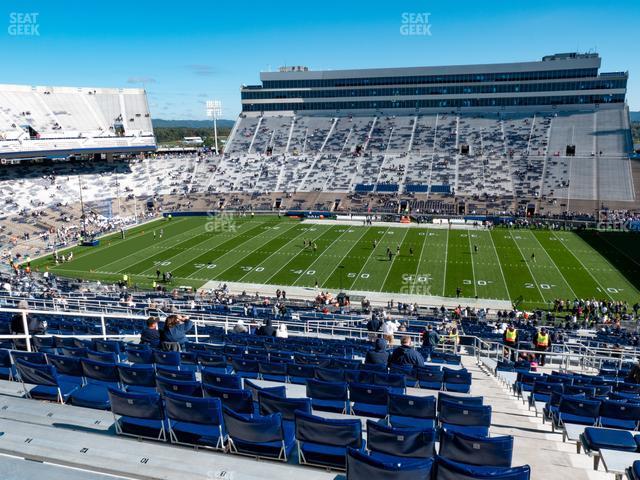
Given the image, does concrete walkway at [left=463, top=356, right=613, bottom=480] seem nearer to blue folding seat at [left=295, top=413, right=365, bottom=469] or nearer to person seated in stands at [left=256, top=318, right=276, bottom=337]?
blue folding seat at [left=295, top=413, right=365, bottom=469]

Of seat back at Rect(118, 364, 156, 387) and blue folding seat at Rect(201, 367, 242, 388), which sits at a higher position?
seat back at Rect(118, 364, 156, 387)

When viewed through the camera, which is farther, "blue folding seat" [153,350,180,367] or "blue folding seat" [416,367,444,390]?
"blue folding seat" [416,367,444,390]

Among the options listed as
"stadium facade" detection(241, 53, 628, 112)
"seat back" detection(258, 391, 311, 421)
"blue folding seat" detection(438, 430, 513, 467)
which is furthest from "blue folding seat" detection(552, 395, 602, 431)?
"stadium facade" detection(241, 53, 628, 112)

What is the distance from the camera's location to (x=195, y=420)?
5602 mm

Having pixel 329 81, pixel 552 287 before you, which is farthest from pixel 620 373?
pixel 329 81

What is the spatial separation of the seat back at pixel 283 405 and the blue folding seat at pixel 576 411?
411 centimetres

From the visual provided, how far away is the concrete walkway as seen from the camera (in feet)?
19.0

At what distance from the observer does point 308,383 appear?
7086 millimetres

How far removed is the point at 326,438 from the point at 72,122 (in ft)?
250

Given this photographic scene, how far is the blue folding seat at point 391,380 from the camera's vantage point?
25.8ft

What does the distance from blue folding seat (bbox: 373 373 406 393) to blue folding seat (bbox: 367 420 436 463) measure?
2658mm

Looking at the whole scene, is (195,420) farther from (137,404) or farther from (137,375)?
(137,375)

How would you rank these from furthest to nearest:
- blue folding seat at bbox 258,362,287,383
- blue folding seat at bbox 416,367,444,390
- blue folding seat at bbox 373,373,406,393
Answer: blue folding seat at bbox 416,367,444,390
blue folding seat at bbox 258,362,287,383
blue folding seat at bbox 373,373,406,393

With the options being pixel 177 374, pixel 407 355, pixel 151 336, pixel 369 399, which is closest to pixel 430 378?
pixel 407 355
